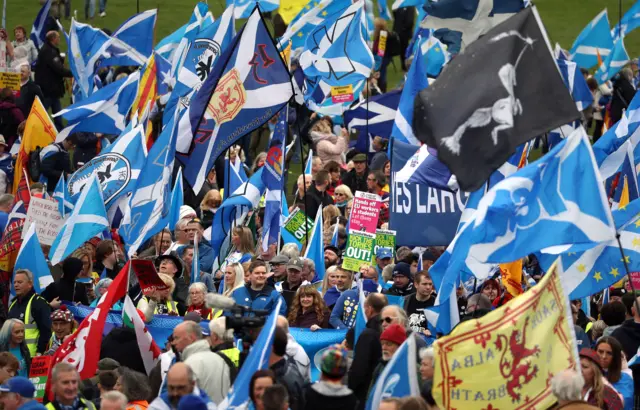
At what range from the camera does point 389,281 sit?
1419 cm

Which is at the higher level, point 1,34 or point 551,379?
point 1,34

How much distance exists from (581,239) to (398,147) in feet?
15.3

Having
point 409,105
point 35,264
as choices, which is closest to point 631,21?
point 409,105

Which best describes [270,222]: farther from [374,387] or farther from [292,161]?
[292,161]

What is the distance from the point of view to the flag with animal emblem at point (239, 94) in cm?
1498

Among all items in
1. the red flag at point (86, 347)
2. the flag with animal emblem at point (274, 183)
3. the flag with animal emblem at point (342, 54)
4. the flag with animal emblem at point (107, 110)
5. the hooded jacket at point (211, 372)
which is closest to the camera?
the hooded jacket at point (211, 372)

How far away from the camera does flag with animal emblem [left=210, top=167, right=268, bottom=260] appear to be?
16.0 meters

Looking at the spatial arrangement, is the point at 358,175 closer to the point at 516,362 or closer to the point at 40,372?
the point at 40,372

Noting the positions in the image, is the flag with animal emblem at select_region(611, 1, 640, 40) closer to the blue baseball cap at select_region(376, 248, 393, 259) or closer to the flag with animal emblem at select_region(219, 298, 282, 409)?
the blue baseball cap at select_region(376, 248, 393, 259)

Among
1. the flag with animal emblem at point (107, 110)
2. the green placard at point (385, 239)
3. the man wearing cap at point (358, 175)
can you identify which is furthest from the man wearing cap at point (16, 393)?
the man wearing cap at point (358, 175)

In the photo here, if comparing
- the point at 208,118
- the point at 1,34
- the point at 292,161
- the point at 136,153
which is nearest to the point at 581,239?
the point at 208,118

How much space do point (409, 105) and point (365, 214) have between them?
83.6 inches

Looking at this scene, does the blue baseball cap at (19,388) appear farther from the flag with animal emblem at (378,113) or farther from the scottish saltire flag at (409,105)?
the flag with animal emblem at (378,113)

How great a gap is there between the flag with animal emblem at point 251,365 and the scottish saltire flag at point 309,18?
39.1ft
